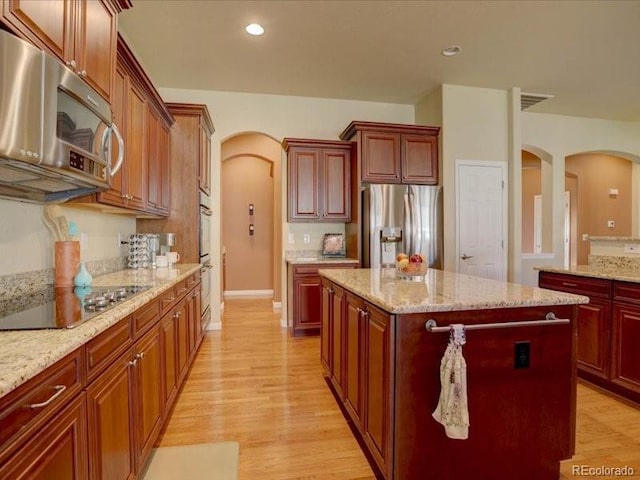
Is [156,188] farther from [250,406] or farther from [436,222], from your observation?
[436,222]

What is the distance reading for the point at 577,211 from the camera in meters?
7.61

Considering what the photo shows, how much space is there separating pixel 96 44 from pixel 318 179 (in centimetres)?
305

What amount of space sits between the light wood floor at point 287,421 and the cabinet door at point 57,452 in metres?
1.00

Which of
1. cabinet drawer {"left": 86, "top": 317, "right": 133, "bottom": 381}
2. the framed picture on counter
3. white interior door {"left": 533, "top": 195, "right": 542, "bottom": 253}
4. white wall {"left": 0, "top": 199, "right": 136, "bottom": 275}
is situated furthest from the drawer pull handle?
white interior door {"left": 533, "top": 195, "right": 542, "bottom": 253}

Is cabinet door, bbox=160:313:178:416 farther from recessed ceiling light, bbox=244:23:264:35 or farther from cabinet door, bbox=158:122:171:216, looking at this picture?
→ recessed ceiling light, bbox=244:23:264:35

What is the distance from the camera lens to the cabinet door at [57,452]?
2.69ft

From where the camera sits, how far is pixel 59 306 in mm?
1495

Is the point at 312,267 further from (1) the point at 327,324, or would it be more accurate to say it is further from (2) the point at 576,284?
(2) the point at 576,284

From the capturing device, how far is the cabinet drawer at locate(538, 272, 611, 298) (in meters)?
2.70

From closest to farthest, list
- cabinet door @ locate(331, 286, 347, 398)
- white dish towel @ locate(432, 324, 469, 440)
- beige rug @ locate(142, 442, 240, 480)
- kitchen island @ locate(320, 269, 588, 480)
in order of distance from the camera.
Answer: white dish towel @ locate(432, 324, 469, 440) → kitchen island @ locate(320, 269, 588, 480) → beige rug @ locate(142, 442, 240, 480) → cabinet door @ locate(331, 286, 347, 398)

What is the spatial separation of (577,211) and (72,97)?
8886 millimetres

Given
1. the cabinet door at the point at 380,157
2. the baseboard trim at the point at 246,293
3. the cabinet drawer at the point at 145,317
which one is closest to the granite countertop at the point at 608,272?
the cabinet door at the point at 380,157

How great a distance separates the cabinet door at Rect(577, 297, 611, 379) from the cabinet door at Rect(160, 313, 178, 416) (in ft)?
10.0

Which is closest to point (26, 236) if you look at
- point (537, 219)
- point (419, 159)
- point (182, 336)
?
point (182, 336)
